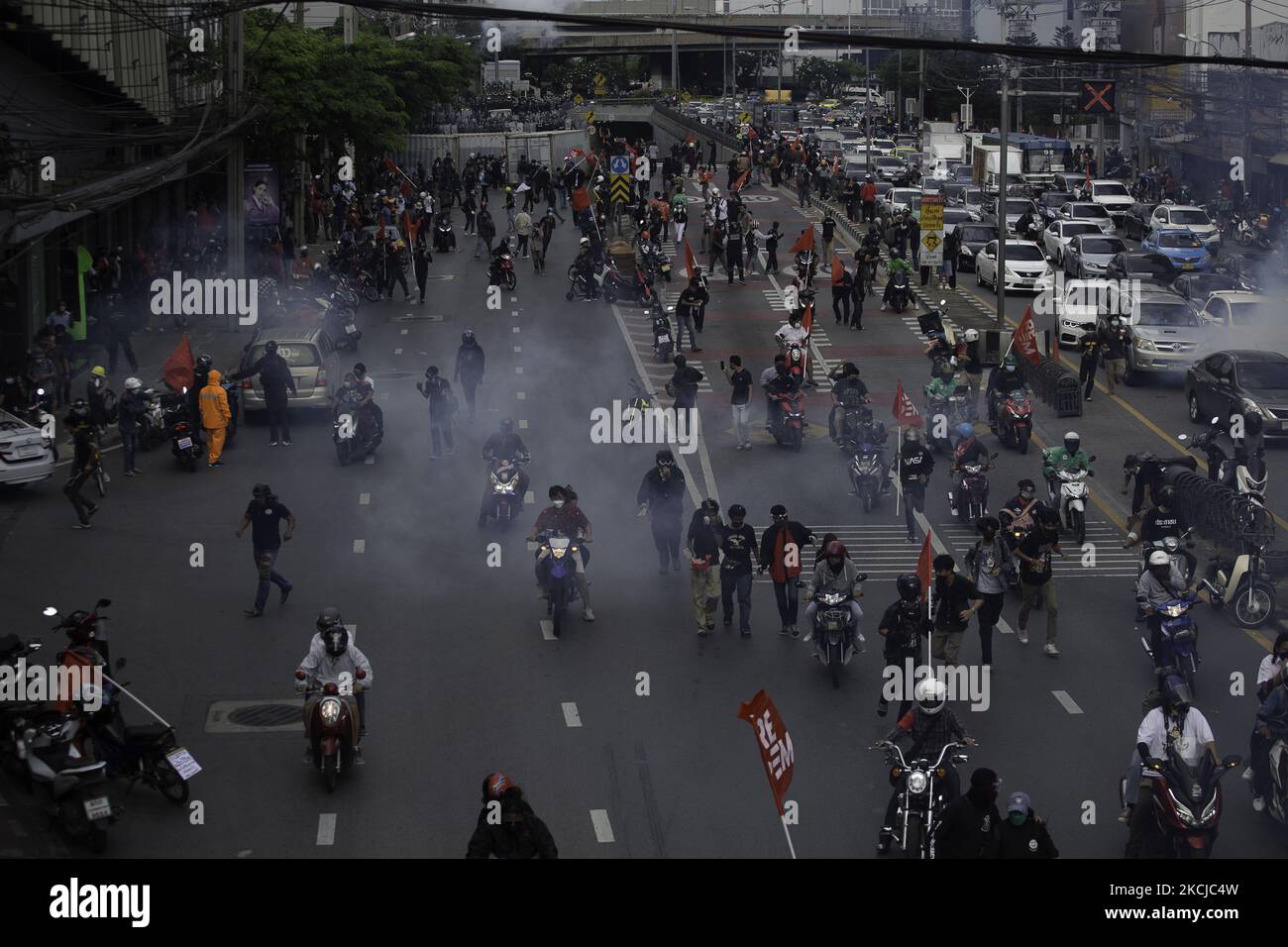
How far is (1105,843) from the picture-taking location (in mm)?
14516

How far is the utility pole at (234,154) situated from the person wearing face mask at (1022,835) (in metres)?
28.8

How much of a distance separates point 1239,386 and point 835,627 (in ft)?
46.8

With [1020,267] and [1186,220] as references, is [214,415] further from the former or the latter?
[1186,220]

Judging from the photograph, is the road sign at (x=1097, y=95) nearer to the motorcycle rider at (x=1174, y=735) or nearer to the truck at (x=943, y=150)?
the truck at (x=943, y=150)

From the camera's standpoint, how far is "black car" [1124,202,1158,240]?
181ft

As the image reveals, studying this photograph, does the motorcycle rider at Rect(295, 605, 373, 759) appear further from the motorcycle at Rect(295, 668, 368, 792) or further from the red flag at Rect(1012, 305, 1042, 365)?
the red flag at Rect(1012, 305, 1042, 365)

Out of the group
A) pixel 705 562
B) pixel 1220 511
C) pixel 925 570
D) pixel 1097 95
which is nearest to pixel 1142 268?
pixel 1097 95

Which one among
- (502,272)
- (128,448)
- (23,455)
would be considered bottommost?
(128,448)

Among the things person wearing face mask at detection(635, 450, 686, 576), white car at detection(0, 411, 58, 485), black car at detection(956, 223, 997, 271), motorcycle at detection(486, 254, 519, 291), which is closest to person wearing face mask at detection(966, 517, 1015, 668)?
person wearing face mask at detection(635, 450, 686, 576)

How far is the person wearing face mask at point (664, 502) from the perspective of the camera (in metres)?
21.9

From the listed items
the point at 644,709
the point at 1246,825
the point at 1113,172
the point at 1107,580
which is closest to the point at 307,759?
the point at 644,709

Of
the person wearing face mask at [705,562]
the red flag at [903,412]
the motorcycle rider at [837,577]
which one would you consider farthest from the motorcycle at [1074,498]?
the motorcycle rider at [837,577]

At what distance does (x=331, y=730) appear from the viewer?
15.4 metres
